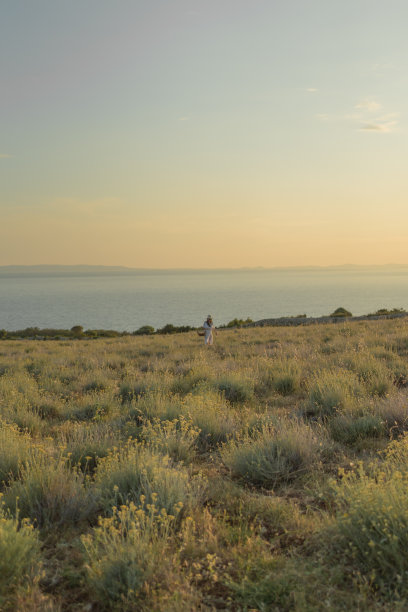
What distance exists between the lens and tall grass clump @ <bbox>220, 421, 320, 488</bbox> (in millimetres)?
4754

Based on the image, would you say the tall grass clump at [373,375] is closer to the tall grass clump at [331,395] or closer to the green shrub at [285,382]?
the tall grass clump at [331,395]

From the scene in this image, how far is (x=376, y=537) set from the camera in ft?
10.1

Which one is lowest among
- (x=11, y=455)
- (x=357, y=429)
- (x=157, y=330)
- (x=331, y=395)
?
(x=157, y=330)

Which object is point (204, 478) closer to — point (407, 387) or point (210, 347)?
point (407, 387)

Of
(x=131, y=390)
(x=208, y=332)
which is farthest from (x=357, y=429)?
(x=208, y=332)

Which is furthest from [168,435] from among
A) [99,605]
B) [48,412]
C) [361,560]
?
[48,412]

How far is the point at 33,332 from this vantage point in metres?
53.4

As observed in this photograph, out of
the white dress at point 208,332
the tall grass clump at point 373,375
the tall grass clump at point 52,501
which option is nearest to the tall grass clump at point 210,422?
the tall grass clump at point 52,501

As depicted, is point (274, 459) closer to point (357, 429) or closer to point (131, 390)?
point (357, 429)

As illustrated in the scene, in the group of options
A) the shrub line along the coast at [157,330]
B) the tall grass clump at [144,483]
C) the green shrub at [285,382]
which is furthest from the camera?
the shrub line along the coast at [157,330]

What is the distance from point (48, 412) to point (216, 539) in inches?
232

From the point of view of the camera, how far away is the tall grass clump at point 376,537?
9.36ft

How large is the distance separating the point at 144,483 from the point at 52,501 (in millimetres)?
870

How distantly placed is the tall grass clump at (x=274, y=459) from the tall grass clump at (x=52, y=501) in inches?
65.8
